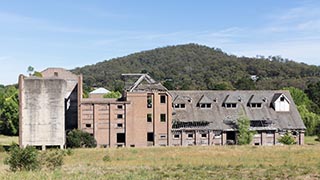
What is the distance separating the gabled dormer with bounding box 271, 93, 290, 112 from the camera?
204 ft

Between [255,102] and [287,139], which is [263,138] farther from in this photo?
[255,102]

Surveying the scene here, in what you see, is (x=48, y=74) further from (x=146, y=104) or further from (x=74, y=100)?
(x=146, y=104)

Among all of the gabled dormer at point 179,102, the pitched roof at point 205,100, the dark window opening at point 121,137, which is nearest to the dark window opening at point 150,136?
the dark window opening at point 121,137

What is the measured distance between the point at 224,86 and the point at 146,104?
5043cm

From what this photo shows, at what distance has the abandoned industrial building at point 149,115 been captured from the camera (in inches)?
2189

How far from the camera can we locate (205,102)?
60.7m

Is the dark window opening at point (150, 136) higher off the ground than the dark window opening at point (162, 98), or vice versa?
the dark window opening at point (162, 98)

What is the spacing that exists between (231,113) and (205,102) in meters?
3.50

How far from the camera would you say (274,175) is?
25.0m

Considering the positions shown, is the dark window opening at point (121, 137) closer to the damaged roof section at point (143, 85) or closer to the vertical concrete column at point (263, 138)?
the damaged roof section at point (143, 85)

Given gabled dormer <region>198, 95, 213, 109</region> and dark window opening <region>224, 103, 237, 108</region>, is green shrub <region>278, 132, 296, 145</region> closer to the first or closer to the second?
dark window opening <region>224, 103, 237, 108</region>

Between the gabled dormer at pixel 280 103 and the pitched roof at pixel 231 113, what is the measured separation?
45cm

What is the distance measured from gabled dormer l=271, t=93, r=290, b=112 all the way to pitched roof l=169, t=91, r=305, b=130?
1.48 ft

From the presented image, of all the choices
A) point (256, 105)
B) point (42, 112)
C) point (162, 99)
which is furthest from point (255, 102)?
point (42, 112)
